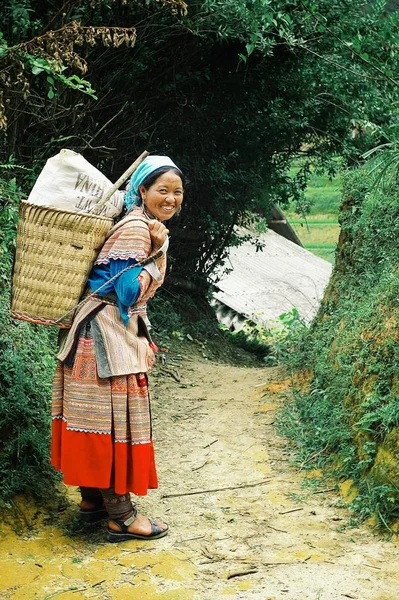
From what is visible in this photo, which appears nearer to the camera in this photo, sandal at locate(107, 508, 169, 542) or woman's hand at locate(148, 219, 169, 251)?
woman's hand at locate(148, 219, 169, 251)

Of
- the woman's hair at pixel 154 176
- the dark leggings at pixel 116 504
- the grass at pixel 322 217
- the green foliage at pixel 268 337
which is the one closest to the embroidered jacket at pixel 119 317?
the woman's hair at pixel 154 176

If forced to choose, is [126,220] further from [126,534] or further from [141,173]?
[126,534]

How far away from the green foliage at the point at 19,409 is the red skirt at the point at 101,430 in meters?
0.52

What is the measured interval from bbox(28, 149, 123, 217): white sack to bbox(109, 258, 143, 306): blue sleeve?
323mm

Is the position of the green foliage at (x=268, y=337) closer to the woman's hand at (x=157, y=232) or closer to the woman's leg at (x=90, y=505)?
the woman's leg at (x=90, y=505)

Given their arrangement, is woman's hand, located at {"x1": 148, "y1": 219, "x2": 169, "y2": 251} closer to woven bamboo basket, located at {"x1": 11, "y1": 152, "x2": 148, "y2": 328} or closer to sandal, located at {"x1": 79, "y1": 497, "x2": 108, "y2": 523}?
woven bamboo basket, located at {"x1": 11, "y1": 152, "x2": 148, "y2": 328}

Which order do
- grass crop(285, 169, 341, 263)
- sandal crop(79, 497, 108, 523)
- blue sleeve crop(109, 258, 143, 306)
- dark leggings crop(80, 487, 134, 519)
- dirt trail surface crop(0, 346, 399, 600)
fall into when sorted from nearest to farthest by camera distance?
dirt trail surface crop(0, 346, 399, 600) → blue sleeve crop(109, 258, 143, 306) → dark leggings crop(80, 487, 134, 519) → sandal crop(79, 497, 108, 523) → grass crop(285, 169, 341, 263)

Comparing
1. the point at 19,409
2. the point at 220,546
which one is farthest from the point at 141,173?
the point at 220,546

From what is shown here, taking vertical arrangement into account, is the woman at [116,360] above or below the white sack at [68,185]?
below

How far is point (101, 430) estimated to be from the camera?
12.7 ft

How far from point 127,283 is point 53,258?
1.20 ft

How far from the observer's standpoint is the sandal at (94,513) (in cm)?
418

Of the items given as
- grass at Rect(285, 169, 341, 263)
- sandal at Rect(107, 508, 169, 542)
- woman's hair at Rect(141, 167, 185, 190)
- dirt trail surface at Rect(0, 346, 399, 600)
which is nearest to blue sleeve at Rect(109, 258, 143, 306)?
woman's hair at Rect(141, 167, 185, 190)

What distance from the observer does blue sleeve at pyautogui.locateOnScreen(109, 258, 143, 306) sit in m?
3.79
